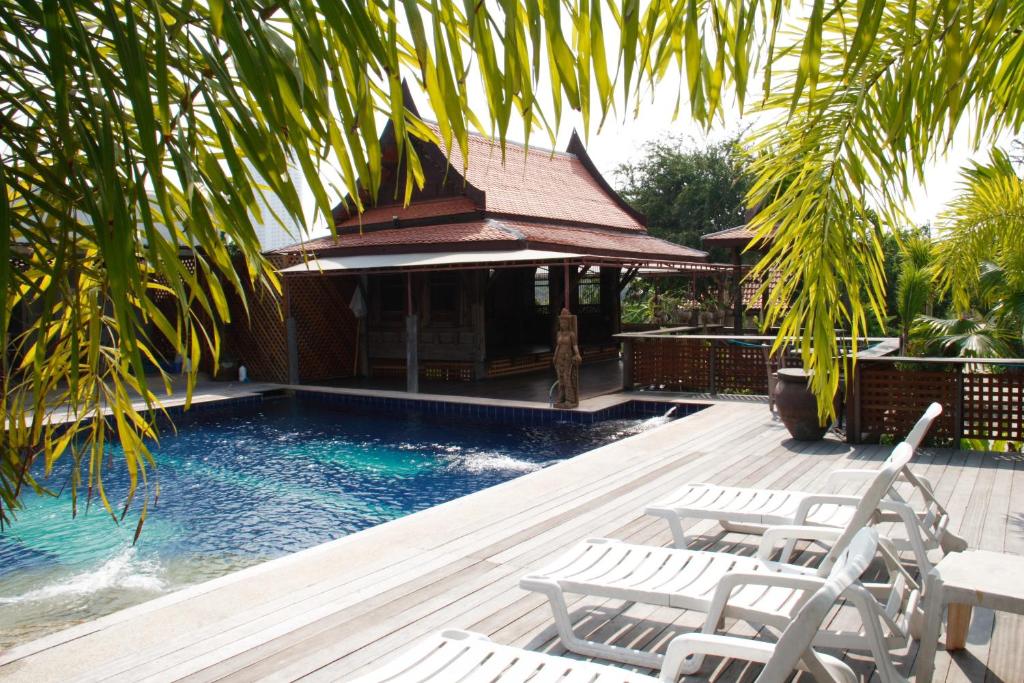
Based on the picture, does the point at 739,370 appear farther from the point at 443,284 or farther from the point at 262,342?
the point at 262,342

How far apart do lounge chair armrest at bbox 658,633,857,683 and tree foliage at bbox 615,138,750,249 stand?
96.0ft

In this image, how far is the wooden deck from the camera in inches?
115

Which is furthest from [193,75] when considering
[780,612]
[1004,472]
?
[1004,472]

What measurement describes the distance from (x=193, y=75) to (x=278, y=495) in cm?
683

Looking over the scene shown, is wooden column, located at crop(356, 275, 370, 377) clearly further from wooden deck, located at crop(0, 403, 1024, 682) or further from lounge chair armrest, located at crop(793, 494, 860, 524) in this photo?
lounge chair armrest, located at crop(793, 494, 860, 524)

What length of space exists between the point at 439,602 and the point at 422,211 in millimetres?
13005

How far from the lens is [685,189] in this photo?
1236 inches

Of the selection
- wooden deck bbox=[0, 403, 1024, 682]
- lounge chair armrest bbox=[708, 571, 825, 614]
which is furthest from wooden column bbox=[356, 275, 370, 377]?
lounge chair armrest bbox=[708, 571, 825, 614]

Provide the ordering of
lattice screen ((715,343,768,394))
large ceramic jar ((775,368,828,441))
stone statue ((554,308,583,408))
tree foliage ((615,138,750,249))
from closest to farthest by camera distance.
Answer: large ceramic jar ((775,368,828,441))
stone statue ((554,308,583,408))
lattice screen ((715,343,768,394))
tree foliage ((615,138,750,249))

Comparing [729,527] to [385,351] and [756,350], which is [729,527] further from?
[385,351]

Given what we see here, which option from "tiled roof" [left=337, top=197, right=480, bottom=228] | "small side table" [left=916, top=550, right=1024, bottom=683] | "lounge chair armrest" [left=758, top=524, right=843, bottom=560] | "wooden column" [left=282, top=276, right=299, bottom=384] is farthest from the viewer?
"tiled roof" [left=337, top=197, right=480, bottom=228]

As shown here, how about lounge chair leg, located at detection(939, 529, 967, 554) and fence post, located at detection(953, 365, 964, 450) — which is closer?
lounge chair leg, located at detection(939, 529, 967, 554)

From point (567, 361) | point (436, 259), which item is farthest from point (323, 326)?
point (567, 361)

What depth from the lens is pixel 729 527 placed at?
4.59m
